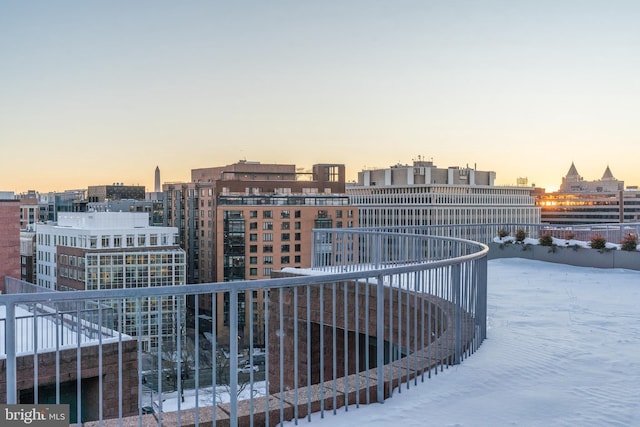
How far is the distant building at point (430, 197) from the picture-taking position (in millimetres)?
141375

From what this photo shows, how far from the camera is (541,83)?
44.7 m

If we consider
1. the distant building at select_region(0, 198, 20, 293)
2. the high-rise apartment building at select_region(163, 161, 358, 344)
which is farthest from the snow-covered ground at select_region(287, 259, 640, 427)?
the high-rise apartment building at select_region(163, 161, 358, 344)

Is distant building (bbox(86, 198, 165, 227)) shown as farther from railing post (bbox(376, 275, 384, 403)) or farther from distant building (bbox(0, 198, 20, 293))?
railing post (bbox(376, 275, 384, 403))

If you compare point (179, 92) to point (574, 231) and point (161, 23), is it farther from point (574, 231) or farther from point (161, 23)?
point (574, 231)

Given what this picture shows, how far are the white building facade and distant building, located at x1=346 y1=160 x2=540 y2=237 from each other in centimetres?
7452

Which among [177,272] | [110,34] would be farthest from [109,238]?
[110,34]

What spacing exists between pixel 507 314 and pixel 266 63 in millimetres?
43885

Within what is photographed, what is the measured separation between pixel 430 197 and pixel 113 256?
89.4 m

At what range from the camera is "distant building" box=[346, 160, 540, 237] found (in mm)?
141375

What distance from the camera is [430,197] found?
140000 mm

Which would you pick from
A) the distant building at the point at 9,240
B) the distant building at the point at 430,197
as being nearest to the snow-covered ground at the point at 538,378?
the distant building at the point at 9,240

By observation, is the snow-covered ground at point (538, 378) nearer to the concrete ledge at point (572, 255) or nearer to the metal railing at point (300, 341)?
the metal railing at point (300, 341)

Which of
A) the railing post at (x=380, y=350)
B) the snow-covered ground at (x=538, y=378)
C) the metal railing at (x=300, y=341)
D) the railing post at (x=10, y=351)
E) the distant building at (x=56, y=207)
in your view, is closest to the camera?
the railing post at (x=10, y=351)

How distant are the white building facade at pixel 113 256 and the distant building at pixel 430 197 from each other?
74524 mm
